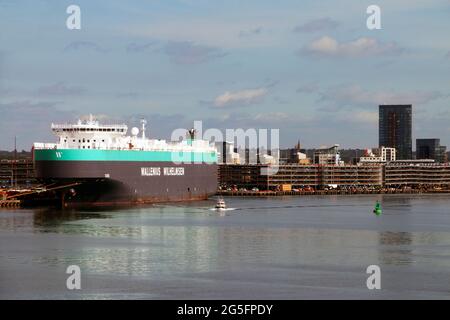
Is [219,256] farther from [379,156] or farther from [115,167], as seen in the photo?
[379,156]

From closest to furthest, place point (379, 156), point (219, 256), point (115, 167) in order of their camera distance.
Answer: point (219, 256), point (115, 167), point (379, 156)

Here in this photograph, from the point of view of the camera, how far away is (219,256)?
2652 centimetres

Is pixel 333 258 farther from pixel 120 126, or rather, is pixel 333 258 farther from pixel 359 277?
pixel 120 126

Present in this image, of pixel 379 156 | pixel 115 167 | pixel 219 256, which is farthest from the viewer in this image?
pixel 379 156

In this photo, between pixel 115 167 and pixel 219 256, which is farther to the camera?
pixel 115 167

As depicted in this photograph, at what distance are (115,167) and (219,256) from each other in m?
23.6

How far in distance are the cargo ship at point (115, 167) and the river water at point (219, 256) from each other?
16.8 ft

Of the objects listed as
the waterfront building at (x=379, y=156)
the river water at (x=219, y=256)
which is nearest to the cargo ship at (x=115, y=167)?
the river water at (x=219, y=256)

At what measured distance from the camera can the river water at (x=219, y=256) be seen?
Result: 2077 centimetres

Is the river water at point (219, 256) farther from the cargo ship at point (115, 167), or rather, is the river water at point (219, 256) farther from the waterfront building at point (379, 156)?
the waterfront building at point (379, 156)

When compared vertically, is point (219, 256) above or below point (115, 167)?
below

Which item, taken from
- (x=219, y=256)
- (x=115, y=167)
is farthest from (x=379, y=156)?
(x=219, y=256)

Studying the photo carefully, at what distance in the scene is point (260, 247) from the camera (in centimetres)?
2884
